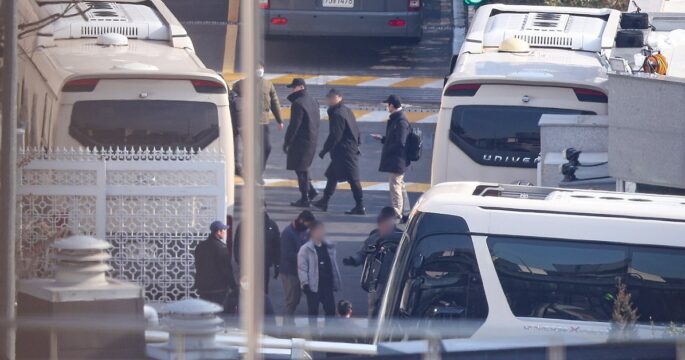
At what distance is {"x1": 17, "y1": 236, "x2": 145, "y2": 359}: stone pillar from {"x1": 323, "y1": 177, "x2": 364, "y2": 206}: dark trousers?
6.61m

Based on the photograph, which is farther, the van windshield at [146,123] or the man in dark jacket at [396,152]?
the man in dark jacket at [396,152]

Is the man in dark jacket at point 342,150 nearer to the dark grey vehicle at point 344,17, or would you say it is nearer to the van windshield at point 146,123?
the van windshield at point 146,123

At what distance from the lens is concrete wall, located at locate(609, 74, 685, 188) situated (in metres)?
8.52

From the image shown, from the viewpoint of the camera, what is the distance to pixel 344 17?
691 inches

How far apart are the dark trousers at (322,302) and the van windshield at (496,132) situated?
2149 millimetres

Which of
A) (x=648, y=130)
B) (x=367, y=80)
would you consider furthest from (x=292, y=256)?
(x=367, y=80)

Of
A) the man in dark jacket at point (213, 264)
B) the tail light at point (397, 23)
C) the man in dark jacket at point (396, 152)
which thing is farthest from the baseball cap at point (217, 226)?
the tail light at point (397, 23)

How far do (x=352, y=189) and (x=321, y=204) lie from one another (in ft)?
1.24

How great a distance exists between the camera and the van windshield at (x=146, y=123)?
9.20 m

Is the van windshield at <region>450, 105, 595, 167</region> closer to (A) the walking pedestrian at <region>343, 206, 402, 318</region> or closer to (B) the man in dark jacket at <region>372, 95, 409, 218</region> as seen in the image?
(A) the walking pedestrian at <region>343, 206, 402, 318</region>

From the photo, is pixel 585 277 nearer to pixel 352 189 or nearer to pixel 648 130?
pixel 648 130

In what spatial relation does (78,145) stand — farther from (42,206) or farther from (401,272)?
(401,272)

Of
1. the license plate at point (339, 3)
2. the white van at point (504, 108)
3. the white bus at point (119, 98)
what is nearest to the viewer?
the white bus at point (119, 98)

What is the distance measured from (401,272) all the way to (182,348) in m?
2.28
